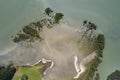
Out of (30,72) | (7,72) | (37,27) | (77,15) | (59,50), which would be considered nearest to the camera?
(7,72)

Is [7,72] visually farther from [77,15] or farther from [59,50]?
[77,15]

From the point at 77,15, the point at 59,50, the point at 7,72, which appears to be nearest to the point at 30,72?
the point at 7,72

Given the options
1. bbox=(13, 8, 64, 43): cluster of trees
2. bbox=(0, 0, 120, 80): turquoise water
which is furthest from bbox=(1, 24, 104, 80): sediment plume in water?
bbox=(0, 0, 120, 80): turquoise water

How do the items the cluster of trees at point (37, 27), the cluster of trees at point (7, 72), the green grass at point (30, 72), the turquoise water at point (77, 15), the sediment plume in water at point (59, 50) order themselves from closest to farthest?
1. the cluster of trees at point (7, 72)
2. the green grass at point (30, 72)
3. the sediment plume in water at point (59, 50)
4. the cluster of trees at point (37, 27)
5. the turquoise water at point (77, 15)

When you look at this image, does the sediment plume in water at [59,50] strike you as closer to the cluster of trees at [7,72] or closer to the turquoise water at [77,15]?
the cluster of trees at [7,72]

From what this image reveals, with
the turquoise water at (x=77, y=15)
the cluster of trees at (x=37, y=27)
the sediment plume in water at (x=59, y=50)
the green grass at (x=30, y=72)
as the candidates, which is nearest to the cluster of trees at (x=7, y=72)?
the green grass at (x=30, y=72)
